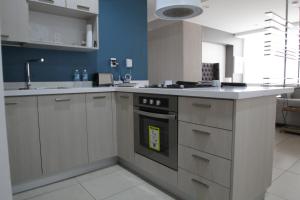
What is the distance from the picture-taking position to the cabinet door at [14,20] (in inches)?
73.4

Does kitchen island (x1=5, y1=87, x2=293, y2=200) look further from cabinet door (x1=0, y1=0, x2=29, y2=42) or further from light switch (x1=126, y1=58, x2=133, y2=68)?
light switch (x1=126, y1=58, x2=133, y2=68)

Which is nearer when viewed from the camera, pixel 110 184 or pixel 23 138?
pixel 23 138

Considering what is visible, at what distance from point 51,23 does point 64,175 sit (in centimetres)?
177

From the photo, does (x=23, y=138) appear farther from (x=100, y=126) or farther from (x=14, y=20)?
(x=14, y=20)

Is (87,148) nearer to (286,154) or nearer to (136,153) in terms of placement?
(136,153)

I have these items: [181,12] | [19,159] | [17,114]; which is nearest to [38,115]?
[17,114]

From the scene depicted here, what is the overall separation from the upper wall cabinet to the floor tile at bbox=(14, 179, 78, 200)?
1449mm

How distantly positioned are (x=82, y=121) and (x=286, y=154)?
2.66 meters

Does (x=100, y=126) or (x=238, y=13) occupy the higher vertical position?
(x=238, y=13)

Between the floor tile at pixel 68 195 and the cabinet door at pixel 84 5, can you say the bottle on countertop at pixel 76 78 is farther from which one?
the floor tile at pixel 68 195

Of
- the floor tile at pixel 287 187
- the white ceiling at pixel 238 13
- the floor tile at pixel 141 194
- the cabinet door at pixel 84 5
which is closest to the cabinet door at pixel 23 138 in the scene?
the floor tile at pixel 141 194

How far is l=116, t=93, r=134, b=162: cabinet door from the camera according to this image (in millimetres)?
2094

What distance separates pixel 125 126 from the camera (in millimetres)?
2184

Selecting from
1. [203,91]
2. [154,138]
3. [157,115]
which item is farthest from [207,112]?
[154,138]
